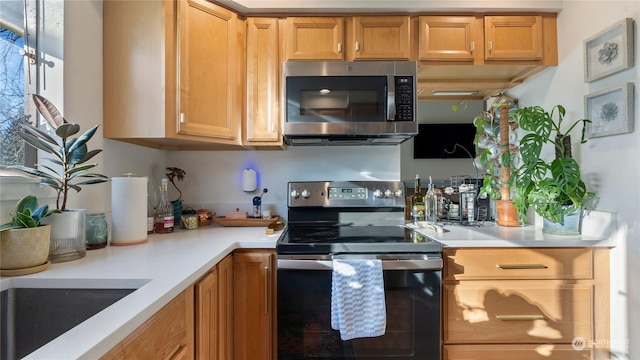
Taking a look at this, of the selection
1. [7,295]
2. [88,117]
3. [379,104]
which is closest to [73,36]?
[88,117]

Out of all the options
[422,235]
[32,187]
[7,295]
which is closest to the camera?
[7,295]

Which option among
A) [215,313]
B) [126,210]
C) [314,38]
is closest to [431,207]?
[314,38]

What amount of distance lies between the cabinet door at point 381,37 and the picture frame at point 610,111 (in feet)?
3.07

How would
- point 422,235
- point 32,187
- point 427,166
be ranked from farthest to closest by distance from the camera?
point 427,166
point 422,235
point 32,187

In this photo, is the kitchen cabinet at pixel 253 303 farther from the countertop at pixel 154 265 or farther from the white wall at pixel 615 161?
the white wall at pixel 615 161

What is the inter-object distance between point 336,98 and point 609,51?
130 cm

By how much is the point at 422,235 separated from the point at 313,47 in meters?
1.22

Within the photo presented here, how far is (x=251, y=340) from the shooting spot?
1.37 metres

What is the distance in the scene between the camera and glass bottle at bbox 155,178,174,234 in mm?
1603

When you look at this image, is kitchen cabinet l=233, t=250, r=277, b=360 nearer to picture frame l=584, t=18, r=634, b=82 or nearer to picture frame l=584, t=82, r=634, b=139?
picture frame l=584, t=82, r=634, b=139

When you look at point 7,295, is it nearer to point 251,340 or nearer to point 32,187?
point 32,187

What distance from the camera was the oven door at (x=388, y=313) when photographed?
4.25 feet

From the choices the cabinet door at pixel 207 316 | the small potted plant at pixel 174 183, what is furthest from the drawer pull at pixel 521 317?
the small potted plant at pixel 174 183

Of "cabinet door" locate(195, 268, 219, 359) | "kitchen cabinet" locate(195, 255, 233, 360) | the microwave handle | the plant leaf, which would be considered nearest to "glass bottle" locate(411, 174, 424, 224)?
the microwave handle
